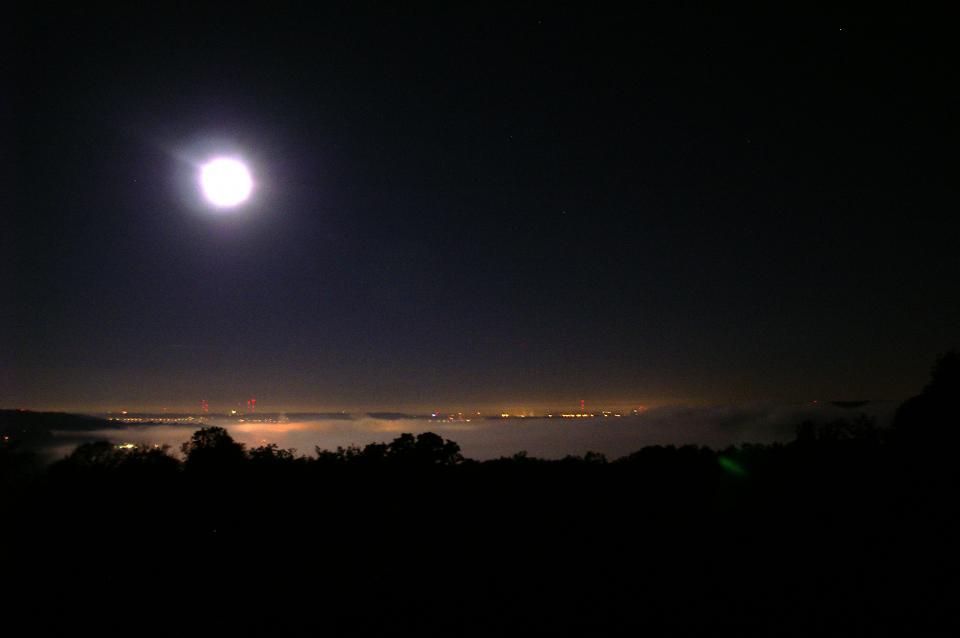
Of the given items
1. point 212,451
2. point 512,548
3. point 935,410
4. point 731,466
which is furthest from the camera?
point 212,451

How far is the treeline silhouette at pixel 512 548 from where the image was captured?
12.7 metres

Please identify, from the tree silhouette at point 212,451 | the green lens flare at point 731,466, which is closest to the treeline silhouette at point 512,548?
the green lens flare at point 731,466

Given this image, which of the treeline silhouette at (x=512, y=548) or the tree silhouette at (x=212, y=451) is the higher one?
the tree silhouette at (x=212, y=451)

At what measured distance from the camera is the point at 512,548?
Answer: 54.1 feet

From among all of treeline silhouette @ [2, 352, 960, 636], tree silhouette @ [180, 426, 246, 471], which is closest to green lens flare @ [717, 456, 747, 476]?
treeline silhouette @ [2, 352, 960, 636]

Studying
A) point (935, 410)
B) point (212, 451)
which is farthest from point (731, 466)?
point (212, 451)

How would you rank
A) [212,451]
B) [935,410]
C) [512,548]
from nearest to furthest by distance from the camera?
1. [512,548]
2. [935,410]
3. [212,451]

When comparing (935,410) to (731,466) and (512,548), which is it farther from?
(512,548)

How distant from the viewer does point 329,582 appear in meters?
15.3

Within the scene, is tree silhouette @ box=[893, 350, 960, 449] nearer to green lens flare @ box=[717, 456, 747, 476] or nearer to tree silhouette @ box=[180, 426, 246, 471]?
green lens flare @ box=[717, 456, 747, 476]

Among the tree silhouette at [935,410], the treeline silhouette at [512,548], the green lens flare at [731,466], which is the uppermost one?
the tree silhouette at [935,410]

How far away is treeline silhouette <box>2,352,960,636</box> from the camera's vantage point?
12.7 metres

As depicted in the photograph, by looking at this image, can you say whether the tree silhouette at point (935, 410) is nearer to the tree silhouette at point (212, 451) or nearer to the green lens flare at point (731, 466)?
the green lens flare at point (731, 466)

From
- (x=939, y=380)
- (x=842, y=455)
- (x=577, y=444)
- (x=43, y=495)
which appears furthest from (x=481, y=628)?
(x=577, y=444)
